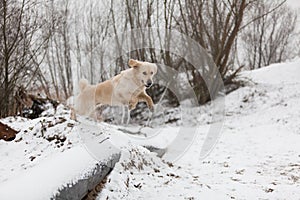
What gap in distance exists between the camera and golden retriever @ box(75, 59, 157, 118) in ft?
15.8

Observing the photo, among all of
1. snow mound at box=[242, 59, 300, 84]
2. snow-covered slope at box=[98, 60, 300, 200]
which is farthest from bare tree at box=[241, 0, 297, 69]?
snow-covered slope at box=[98, 60, 300, 200]

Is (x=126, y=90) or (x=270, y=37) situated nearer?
(x=126, y=90)

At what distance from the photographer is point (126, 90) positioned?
16.1 ft

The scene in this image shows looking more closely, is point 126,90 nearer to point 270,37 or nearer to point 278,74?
point 278,74

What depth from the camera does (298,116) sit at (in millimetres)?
9242

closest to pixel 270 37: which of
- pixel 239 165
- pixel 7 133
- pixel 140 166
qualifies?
pixel 239 165

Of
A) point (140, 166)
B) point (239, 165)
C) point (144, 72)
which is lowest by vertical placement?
point (239, 165)

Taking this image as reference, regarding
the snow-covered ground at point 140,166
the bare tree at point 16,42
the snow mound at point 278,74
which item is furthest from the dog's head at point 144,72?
the snow mound at point 278,74

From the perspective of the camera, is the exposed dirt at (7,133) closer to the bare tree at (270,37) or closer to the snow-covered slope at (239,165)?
the snow-covered slope at (239,165)

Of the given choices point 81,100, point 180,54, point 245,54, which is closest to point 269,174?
point 81,100

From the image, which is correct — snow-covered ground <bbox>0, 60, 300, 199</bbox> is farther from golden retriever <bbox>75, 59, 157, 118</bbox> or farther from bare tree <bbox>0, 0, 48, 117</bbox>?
bare tree <bbox>0, 0, 48, 117</bbox>

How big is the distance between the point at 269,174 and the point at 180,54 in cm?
876

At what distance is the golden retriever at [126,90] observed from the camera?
4824 millimetres

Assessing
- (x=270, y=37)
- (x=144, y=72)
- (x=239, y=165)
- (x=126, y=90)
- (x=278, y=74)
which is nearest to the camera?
(x=144, y=72)
